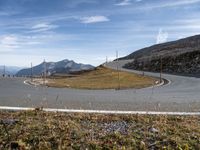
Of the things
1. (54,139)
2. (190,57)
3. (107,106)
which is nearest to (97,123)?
(54,139)

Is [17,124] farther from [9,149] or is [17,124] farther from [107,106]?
[107,106]

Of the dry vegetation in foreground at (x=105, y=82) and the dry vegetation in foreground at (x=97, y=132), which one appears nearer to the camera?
the dry vegetation in foreground at (x=97, y=132)

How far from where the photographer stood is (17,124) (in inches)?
342

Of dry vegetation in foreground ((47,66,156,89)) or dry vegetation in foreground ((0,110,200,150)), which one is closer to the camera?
dry vegetation in foreground ((0,110,200,150))

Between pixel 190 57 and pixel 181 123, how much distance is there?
53372 millimetres

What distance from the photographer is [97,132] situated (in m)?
8.32

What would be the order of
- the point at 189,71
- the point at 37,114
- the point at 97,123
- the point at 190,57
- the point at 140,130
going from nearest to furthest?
the point at 140,130 → the point at 97,123 → the point at 37,114 → the point at 189,71 → the point at 190,57

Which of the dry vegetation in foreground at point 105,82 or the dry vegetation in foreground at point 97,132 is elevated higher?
the dry vegetation in foreground at point 105,82

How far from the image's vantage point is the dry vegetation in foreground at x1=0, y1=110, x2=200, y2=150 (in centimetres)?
762

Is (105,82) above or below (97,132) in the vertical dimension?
above

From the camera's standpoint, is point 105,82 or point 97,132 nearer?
point 97,132

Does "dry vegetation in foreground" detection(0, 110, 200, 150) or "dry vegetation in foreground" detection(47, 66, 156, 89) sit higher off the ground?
"dry vegetation in foreground" detection(47, 66, 156, 89)

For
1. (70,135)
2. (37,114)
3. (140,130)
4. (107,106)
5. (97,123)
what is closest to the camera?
Result: (70,135)

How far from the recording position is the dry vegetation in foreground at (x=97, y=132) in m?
7.62
